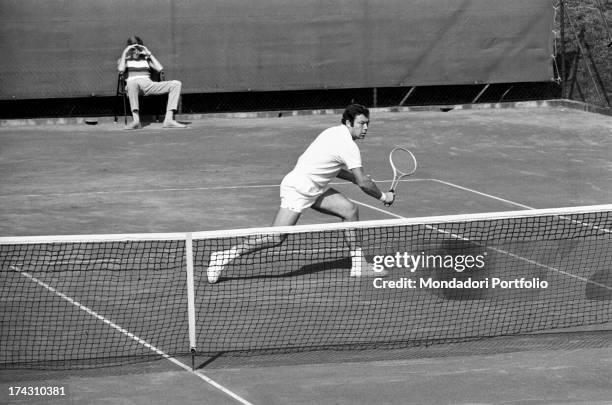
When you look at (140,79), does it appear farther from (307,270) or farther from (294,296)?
(294,296)

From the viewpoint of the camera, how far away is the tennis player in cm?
1159

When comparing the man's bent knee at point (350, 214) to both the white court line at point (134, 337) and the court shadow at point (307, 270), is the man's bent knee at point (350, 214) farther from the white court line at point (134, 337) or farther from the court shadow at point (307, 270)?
the white court line at point (134, 337)

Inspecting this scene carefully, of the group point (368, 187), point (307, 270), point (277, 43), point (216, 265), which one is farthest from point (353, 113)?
point (277, 43)

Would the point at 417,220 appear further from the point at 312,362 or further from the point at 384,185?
the point at 384,185

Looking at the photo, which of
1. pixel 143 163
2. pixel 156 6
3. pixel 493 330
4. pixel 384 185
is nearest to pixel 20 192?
pixel 143 163

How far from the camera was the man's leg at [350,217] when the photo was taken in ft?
37.9

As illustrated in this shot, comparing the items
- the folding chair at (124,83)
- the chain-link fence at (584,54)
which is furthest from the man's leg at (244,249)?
the chain-link fence at (584,54)

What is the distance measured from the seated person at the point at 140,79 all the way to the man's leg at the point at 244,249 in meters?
9.94

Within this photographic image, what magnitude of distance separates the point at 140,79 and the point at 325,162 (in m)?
10.0

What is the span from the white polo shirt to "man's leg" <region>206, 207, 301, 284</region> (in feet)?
0.95

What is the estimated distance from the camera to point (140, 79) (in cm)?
2109

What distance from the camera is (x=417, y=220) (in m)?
9.95

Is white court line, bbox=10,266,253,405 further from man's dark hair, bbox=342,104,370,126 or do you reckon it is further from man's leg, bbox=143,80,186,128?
man's leg, bbox=143,80,186,128

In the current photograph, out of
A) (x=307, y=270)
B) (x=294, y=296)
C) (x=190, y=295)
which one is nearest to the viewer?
(x=190, y=295)
